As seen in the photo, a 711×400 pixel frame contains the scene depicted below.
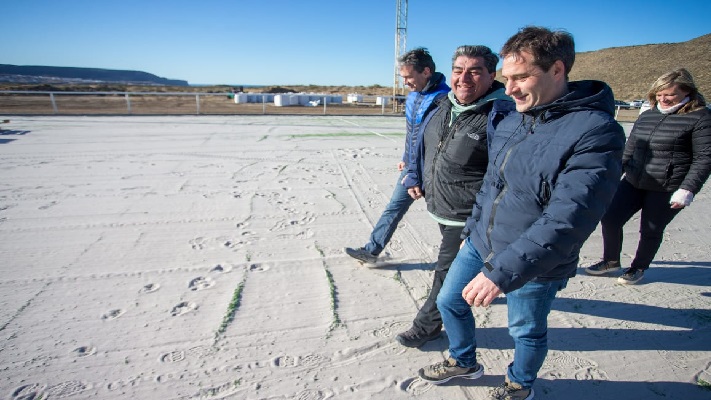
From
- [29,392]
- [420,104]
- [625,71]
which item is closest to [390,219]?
[420,104]

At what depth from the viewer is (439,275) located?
6.93ft

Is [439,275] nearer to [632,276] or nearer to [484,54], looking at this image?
[484,54]

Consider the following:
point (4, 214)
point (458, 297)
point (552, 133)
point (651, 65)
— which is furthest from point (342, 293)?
point (651, 65)

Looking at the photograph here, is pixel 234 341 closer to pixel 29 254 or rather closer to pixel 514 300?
pixel 514 300

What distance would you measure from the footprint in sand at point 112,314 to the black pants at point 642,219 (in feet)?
11.6

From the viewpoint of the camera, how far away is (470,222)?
5.99 feet

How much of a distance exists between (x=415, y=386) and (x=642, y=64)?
269 feet

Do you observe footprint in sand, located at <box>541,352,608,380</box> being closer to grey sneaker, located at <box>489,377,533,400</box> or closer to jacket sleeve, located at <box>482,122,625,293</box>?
grey sneaker, located at <box>489,377,533,400</box>

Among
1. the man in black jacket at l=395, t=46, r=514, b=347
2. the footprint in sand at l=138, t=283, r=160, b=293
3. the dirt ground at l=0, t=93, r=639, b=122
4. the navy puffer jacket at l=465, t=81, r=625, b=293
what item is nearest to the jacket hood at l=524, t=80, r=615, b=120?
the navy puffer jacket at l=465, t=81, r=625, b=293

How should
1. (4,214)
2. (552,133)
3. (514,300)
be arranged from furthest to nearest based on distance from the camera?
(4,214) < (514,300) < (552,133)

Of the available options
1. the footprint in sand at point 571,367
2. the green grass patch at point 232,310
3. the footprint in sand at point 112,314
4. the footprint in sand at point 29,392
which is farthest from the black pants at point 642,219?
the footprint in sand at point 29,392

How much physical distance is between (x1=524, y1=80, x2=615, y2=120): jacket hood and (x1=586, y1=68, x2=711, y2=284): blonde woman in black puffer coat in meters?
1.65

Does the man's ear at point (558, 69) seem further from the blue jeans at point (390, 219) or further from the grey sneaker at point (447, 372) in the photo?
the blue jeans at point (390, 219)

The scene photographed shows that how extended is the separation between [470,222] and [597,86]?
770mm
